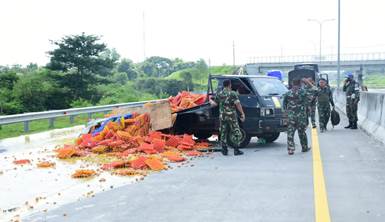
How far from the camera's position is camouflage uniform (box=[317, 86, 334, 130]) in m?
15.6

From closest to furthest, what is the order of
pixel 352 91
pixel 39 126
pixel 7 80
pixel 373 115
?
1. pixel 373 115
2. pixel 352 91
3. pixel 39 126
4. pixel 7 80

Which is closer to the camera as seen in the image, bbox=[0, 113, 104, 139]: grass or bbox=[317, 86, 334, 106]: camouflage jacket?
bbox=[317, 86, 334, 106]: camouflage jacket

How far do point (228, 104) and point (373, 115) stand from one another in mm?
6353

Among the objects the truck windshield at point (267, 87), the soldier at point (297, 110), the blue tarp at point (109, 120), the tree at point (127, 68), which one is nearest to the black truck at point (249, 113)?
the truck windshield at point (267, 87)

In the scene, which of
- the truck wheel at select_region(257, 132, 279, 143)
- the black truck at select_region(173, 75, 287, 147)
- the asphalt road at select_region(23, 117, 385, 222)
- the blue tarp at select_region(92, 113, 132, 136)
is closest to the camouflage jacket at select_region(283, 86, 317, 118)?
the black truck at select_region(173, 75, 287, 147)

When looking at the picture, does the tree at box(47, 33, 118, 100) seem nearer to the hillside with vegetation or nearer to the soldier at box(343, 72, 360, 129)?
the hillside with vegetation

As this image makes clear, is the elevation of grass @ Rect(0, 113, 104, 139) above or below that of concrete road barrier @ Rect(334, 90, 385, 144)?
below

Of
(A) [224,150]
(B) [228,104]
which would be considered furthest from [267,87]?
(A) [224,150]

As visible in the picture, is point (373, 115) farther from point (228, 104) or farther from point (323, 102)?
point (228, 104)

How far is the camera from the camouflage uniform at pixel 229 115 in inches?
420

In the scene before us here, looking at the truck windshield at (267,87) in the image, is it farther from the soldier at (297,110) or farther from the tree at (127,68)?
the tree at (127,68)

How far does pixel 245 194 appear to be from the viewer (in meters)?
6.75

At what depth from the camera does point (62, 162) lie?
10.2m

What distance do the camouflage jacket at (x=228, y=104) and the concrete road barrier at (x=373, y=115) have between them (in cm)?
411
